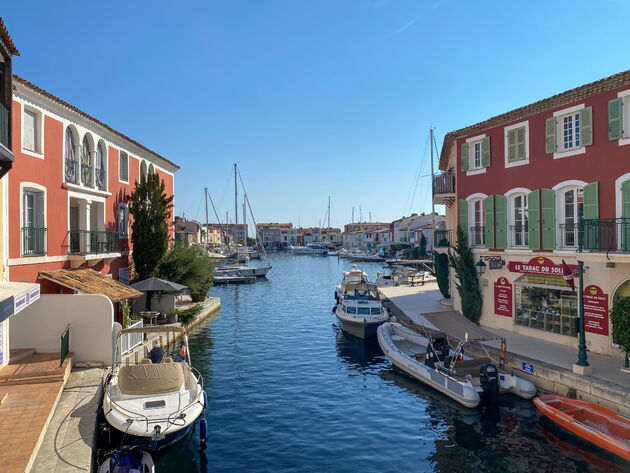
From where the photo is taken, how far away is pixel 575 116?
54.7 ft

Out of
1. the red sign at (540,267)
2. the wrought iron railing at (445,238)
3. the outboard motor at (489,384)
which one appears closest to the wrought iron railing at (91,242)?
the outboard motor at (489,384)

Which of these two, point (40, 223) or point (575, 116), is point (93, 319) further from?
point (575, 116)

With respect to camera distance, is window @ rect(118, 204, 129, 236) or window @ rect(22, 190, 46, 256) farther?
window @ rect(118, 204, 129, 236)

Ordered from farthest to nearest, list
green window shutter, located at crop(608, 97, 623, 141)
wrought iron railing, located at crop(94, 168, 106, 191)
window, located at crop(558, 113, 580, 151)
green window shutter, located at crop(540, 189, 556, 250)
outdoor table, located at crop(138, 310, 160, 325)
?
wrought iron railing, located at crop(94, 168, 106, 191) < outdoor table, located at crop(138, 310, 160, 325) < green window shutter, located at crop(540, 189, 556, 250) < window, located at crop(558, 113, 580, 151) < green window shutter, located at crop(608, 97, 623, 141)

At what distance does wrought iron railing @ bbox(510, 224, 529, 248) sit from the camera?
62.0ft

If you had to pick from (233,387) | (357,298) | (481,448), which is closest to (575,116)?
(481,448)

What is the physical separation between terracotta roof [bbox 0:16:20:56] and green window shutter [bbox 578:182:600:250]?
17353 millimetres

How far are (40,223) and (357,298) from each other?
53.6ft

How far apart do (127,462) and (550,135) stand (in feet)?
57.8

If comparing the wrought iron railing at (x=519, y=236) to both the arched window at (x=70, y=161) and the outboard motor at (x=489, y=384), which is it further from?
the arched window at (x=70, y=161)

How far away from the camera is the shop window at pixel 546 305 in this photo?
55.6 ft

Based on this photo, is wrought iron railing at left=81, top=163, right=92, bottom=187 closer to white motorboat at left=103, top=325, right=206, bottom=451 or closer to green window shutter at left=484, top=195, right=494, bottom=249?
white motorboat at left=103, top=325, right=206, bottom=451

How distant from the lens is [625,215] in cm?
1475

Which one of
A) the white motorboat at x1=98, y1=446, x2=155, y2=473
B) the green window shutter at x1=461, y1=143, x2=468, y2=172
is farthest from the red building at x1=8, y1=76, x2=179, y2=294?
the green window shutter at x1=461, y1=143, x2=468, y2=172
